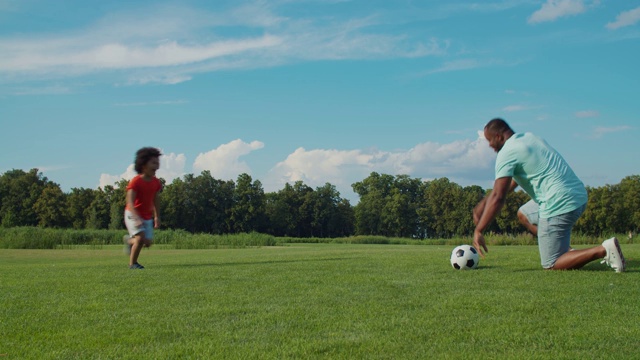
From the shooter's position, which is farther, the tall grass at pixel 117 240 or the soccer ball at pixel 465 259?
the tall grass at pixel 117 240

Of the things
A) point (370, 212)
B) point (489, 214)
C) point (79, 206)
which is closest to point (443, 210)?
point (370, 212)

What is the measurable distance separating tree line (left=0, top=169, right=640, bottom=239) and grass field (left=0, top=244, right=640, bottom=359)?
67.5 m

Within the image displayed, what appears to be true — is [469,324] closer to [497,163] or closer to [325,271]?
[497,163]

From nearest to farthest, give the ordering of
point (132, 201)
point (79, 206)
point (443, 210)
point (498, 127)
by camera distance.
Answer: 1. point (498, 127)
2. point (132, 201)
3. point (79, 206)
4. point (443, 210)

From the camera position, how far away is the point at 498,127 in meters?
7.78

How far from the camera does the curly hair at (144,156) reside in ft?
36.4

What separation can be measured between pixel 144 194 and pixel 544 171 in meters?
7.29

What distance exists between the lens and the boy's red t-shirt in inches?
434

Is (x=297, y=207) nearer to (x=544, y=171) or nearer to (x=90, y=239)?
(x=90, y=239)

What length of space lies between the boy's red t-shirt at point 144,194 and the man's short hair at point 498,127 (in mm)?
6562

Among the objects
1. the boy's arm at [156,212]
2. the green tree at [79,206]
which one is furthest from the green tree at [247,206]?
the boy's arm at [156,212]

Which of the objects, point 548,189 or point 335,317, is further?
point 548,189

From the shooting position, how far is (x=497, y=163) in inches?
291

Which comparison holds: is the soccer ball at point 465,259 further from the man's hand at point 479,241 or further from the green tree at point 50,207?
the green tree at point 50,207
